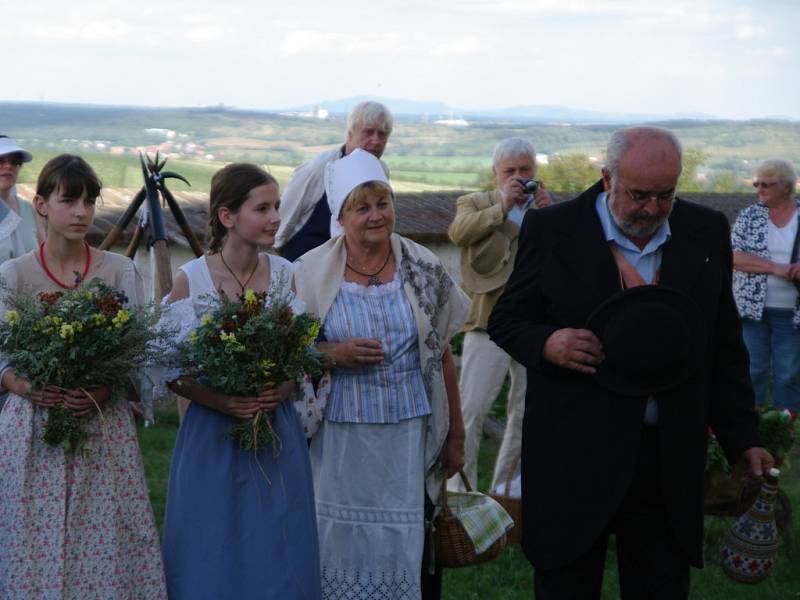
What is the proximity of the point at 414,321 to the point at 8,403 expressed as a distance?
5.41 ft

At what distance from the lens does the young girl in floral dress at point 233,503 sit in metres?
4.51

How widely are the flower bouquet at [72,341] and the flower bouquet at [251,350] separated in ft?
0.72

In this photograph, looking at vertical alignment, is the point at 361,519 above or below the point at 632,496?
below

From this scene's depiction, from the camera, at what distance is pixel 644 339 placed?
4055 millimetres

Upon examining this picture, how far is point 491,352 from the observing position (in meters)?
7.29

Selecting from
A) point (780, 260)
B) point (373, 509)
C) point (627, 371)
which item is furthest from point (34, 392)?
point (780, 260)

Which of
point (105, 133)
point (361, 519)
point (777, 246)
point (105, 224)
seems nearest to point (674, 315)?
point (361, 519)

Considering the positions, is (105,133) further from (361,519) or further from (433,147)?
(361,519)

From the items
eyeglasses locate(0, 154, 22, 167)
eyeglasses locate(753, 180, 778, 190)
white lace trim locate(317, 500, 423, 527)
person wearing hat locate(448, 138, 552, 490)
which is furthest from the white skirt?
eyeglasses locate(753, 180, 778, 190)

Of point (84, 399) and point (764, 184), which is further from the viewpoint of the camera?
point (764, 184)

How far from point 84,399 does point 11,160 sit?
3.18m

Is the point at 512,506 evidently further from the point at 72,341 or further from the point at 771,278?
the point at 72,341

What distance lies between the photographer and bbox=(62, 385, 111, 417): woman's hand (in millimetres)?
4312

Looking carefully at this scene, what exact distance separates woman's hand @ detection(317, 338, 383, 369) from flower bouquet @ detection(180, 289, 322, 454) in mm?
355
